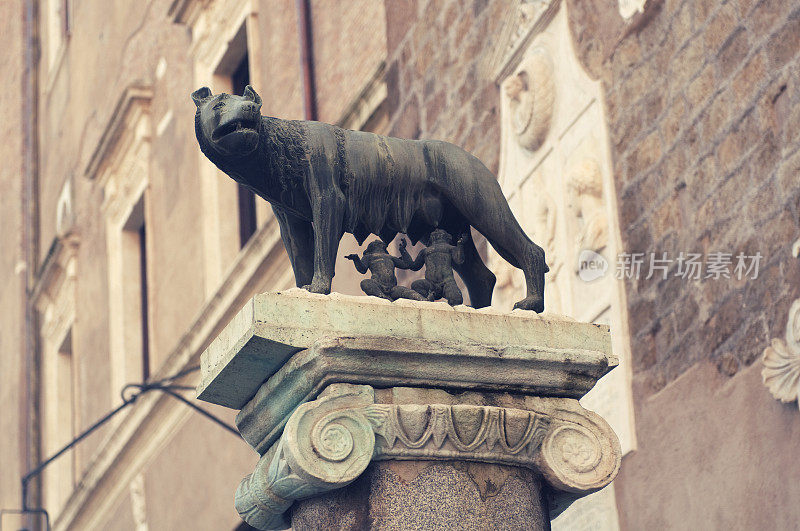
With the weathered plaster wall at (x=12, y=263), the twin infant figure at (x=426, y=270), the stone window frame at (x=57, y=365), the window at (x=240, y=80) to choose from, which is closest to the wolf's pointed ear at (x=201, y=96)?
the twin infant figure at (x=426, y=270)

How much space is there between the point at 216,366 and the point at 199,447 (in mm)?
9319

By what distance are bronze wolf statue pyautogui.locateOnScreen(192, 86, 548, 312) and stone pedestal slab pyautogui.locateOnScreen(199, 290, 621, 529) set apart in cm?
28

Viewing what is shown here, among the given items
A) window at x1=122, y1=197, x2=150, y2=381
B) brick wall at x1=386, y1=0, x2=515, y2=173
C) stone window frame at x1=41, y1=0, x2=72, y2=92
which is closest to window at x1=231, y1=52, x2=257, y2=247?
window at x1=122, y1=197, x2=150, y2=381

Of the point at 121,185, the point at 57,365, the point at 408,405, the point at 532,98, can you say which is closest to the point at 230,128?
the point at 408,405

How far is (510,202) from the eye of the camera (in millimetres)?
8953

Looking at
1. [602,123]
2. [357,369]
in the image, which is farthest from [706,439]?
[357,369]

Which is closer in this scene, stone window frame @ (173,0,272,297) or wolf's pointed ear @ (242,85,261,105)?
wolf's pointed ear @ (242,85,261,105)

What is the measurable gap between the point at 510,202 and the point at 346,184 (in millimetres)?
4549

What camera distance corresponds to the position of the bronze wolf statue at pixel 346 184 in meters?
4.42

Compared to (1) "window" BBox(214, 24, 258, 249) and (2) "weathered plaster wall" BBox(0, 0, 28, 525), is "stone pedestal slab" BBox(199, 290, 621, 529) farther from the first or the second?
(2) "weathered plaster wall" BBox(0, 0, 28, 525)

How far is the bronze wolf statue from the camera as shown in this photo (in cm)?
442

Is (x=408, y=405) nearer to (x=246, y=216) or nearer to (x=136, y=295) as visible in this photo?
(x=246, y=216)

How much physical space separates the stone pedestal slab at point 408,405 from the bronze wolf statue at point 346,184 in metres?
0.28

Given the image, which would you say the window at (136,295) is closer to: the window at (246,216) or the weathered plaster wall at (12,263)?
the window at (246,216)
